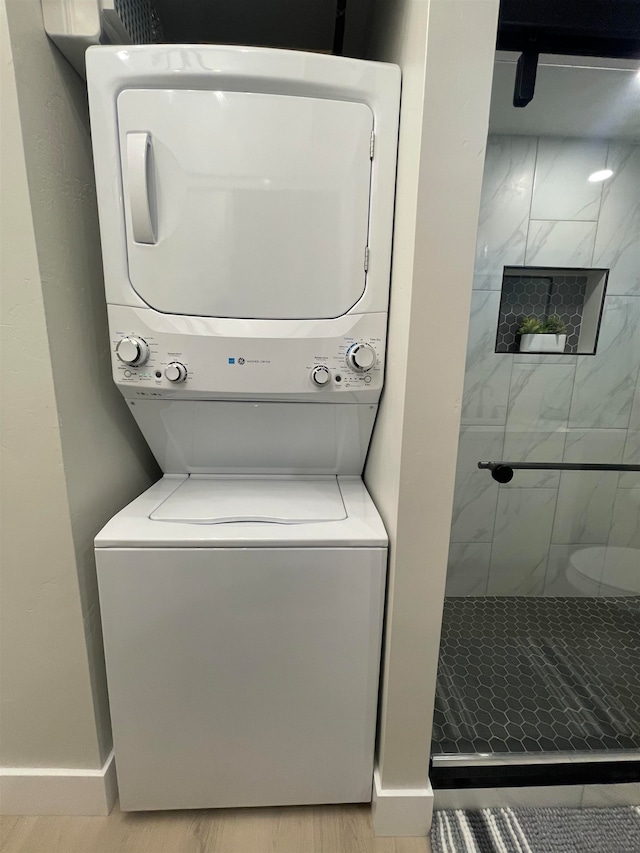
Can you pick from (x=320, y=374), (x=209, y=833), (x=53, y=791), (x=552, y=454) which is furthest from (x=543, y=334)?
(x=53, y=791)

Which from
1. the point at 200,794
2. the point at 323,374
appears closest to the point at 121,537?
the point at 323,374

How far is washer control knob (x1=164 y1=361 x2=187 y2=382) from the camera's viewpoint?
1064mm

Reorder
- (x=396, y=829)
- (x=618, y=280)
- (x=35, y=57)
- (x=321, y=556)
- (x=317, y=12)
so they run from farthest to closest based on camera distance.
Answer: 1. (x=618, y=280)
2. (x=317, y=12)
3. (x=396, y=829)
4. (x=321, y=556)
5. (x=35, y=57)

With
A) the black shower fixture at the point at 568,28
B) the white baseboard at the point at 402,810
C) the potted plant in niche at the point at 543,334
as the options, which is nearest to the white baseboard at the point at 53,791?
the white baseboard at the point at 402,810

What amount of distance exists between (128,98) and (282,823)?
193 centimetres

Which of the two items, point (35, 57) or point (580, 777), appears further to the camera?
point (580, 777)

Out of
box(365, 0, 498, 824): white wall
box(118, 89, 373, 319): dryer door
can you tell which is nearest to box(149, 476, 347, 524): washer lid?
box(365, 0, 498, 824): white wall

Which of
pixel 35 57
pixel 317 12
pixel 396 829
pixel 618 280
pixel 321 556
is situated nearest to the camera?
pixel 35 57

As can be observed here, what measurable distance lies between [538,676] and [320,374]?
1396 mm

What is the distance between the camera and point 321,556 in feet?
3.27

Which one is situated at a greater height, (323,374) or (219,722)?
(323,374)

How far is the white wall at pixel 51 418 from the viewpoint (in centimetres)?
89

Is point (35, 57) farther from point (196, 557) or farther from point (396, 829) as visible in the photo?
point (396, 829)

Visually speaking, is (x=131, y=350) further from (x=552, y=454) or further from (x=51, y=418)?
(x=552, y=454)
